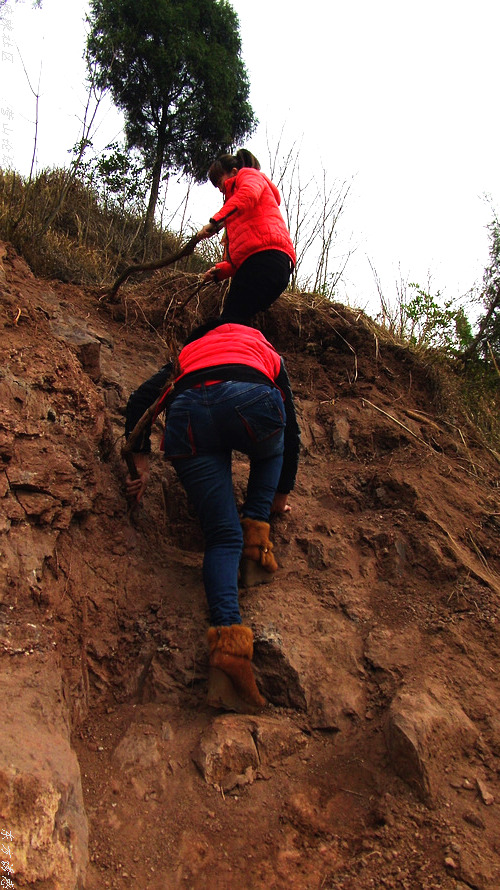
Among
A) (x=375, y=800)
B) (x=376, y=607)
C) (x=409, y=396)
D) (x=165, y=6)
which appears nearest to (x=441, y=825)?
(x=375, y=800)

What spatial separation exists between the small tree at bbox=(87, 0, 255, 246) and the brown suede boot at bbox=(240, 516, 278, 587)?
7.04 metres

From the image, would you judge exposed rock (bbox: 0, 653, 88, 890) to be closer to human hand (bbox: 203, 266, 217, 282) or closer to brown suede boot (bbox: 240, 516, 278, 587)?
brown suede boot (bbox: 240, 516, 278, 587)

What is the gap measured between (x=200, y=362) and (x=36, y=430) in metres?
0.80

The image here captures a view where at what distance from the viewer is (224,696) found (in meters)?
2.07

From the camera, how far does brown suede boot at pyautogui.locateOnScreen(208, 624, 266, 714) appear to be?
2.07 m

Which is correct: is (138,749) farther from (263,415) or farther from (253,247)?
(253,247)

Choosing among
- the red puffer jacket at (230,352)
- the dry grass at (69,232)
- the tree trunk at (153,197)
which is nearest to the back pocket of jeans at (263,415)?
the red puffer jacket at (230,352)

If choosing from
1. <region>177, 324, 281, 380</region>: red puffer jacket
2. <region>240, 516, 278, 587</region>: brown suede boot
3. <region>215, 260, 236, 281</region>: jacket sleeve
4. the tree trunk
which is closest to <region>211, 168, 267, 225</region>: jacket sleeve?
<region>215, 260, 236, 281</region>: jacket sleeve

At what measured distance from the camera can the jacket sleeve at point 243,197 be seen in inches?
124

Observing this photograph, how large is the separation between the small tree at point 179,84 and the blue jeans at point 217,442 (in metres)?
6.91

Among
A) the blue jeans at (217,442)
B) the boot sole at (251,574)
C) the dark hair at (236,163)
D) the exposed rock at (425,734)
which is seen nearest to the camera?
the exposed rock at (425,734)

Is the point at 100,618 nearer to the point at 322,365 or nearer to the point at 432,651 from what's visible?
the point at 432,651

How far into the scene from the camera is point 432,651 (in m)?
2.29

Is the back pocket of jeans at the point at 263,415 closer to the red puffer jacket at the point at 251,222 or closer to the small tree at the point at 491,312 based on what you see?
the red puffer jacket at the point at 251,222
